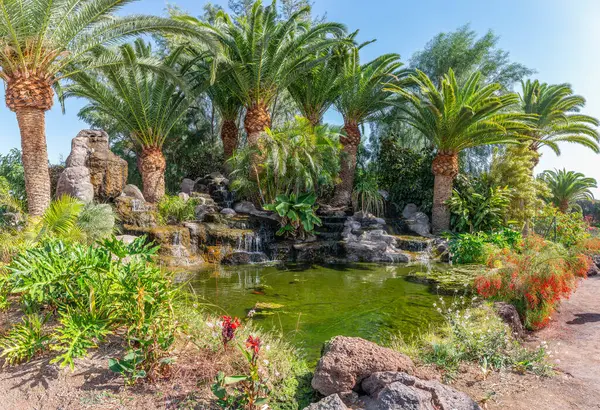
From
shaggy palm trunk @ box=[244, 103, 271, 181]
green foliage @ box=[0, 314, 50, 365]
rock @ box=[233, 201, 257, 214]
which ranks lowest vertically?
green foliage @ box=[0, 314, 50, 365]

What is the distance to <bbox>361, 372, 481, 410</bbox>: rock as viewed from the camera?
8.13 feet

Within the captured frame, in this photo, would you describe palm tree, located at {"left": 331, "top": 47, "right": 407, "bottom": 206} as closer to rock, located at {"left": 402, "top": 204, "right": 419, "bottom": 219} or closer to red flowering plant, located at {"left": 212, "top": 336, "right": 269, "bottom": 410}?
rock, located at {"left": 402, "top": 204, "right": 419, "bottom": 219}

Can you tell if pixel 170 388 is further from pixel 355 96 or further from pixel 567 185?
pixel 567 185

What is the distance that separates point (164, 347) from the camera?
9.68 ft

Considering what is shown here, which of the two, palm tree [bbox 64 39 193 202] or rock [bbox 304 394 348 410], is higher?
palm tree [bbox 64 39 193 202]

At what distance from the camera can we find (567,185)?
24969mm

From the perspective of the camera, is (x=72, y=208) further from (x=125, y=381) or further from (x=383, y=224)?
(x=383, y=224)

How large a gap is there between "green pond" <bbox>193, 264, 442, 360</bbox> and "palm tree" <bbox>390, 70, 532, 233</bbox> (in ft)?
19.6

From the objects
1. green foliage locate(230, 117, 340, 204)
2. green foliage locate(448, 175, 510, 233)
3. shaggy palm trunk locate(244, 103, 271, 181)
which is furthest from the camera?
shaggy palm trunk locate(244, 103, 271, 181)

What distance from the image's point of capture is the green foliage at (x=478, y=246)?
10.5m

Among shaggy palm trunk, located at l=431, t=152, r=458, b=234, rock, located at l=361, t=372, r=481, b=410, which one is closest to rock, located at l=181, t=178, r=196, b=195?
shaggy palm trunk, located at l=431, t=152, r=458, b=234

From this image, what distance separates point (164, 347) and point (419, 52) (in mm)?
24567

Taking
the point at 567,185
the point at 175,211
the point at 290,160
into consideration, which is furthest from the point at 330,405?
the point at 567,185

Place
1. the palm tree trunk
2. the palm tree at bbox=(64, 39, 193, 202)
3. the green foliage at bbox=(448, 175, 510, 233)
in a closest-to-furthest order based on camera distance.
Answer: the palm tree trunk < the palm tree at bbox=(64, 39, 193, 202) < the green foliage at bbox=(448, 175, 510, 233)
